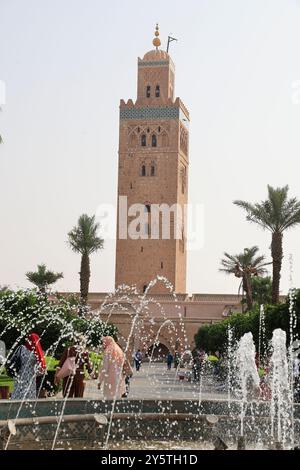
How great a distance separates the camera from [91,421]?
7977mm

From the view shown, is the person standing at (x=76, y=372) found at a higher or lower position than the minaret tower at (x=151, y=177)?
lower

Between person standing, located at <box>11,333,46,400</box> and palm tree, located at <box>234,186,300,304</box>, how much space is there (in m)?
19.4

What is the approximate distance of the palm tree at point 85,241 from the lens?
39.0 metres

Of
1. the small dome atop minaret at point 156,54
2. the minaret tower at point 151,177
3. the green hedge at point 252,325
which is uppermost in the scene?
the small dome atop minaret at point 156,54

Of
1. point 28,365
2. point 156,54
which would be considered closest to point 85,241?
point 156,54

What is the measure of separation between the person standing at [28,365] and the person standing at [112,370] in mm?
961

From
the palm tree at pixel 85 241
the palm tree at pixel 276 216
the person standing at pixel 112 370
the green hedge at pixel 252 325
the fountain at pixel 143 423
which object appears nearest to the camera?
the fountain at pixel 143 423

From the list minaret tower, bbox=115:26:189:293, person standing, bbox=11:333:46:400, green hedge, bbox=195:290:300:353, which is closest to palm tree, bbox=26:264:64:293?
minaret tower, bbox=115:26:189:293

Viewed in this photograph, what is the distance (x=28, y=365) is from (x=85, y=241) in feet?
96.3

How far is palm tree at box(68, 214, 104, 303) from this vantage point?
38969 mm

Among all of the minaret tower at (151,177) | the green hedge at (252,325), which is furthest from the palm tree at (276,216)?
the minaret tower at (151,177)

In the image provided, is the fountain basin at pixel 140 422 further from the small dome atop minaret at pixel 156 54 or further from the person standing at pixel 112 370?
the small dome atop minaret at pixel 156 54

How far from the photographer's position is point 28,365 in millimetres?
9727
